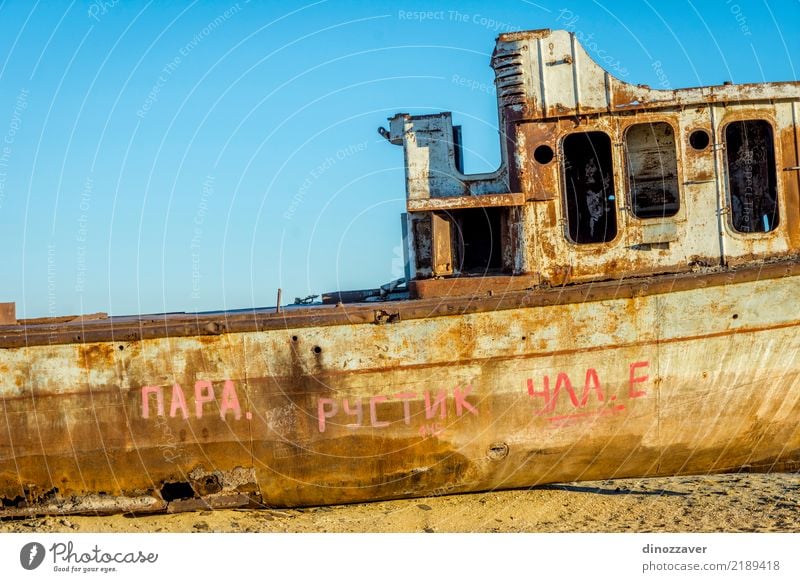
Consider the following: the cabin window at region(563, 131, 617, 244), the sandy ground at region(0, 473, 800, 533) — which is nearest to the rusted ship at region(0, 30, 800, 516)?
the sandy ground at region(0, 473, 800, 533)

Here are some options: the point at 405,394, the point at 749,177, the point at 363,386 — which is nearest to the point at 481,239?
the point at 405,394

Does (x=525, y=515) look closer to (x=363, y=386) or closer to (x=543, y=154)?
(x=363, y=386)

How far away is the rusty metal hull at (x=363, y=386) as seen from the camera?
7.82 metres

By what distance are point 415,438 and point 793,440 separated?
3598 mm

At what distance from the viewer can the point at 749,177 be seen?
9.12m

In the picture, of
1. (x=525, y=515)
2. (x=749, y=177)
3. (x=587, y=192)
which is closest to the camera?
(x=525, y=515)

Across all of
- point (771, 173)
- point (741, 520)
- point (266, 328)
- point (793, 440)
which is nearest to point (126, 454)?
point (266, 328)

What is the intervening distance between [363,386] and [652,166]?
13.1 ft

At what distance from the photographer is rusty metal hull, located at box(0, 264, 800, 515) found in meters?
7.82

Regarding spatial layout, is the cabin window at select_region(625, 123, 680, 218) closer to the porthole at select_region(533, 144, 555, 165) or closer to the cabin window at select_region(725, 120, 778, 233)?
the cabin window at select_region(725, 120, 778, 233)

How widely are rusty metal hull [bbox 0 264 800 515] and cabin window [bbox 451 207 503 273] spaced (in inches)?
63.0

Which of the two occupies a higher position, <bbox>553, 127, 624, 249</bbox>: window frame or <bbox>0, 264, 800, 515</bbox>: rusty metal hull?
<bbox>553, 127, 624, 249</bbox>: window frame

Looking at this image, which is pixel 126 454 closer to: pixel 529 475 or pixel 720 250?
pixel 529 475

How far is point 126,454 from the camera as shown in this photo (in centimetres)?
787
